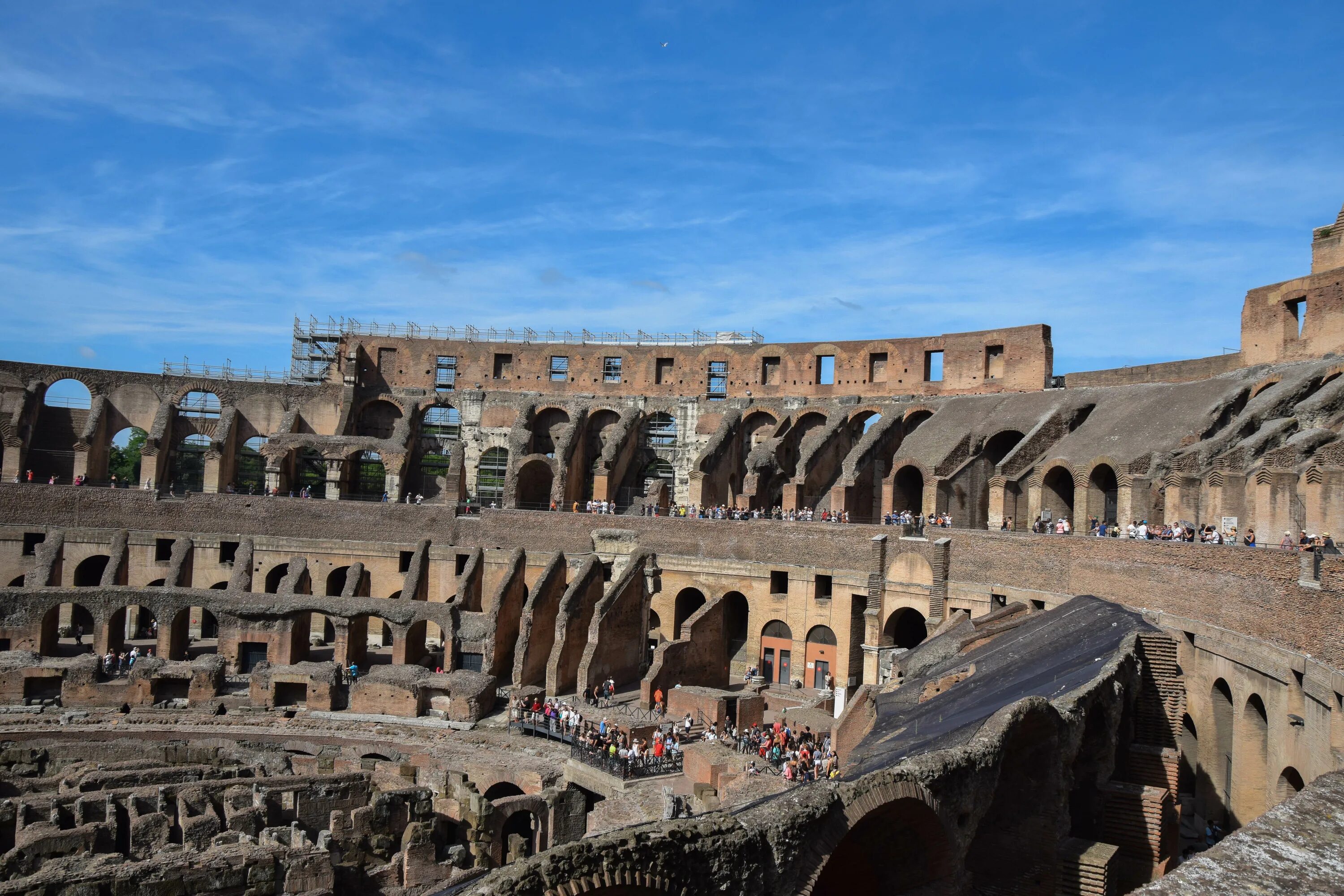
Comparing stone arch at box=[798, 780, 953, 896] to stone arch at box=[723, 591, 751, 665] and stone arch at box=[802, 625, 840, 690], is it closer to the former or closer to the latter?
stone arch at box=[802, 625, 840, 690]

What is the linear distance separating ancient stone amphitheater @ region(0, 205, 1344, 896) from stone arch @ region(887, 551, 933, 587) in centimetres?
10

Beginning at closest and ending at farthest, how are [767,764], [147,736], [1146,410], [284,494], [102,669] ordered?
[767,764] < [147,736] < [102,669] < [1146,410] < [284,494]

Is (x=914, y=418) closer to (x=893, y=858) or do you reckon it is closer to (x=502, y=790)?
(x=502, y=790)

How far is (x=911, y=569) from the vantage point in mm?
29812

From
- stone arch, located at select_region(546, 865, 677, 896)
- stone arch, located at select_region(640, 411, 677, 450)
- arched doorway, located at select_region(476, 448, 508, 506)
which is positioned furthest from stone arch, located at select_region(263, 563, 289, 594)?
stone arch, located at select_region(546, 865, 677, 896)

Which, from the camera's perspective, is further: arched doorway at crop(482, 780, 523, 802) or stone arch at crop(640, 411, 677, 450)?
stone arch at crop(640, 411, 677, 450)

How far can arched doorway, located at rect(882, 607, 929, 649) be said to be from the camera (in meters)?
30.5

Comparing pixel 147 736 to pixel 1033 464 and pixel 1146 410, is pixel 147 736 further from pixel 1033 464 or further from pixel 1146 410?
pixel 1146 410

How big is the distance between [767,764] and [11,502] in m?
30.4

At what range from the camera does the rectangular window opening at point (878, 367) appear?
131 feet

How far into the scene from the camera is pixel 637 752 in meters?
23.2

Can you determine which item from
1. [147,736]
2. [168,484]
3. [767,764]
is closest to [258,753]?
[147,736]

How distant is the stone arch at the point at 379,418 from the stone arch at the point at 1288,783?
35608mm

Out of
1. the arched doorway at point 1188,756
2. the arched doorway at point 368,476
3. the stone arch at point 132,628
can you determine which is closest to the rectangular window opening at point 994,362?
the arched doorway at point 1188,756
